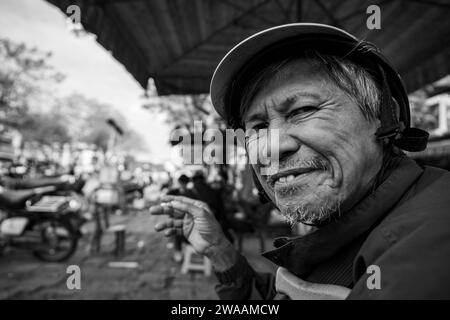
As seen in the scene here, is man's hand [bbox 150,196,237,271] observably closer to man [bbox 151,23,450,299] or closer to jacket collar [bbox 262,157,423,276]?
man [bbox 151,23,450,299]

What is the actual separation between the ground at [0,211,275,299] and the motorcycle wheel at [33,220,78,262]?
0.47 feet

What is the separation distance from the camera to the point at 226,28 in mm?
3797

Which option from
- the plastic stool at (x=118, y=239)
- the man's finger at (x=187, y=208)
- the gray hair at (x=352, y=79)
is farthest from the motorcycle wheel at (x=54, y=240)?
the gray hair at (x=352, y=79)

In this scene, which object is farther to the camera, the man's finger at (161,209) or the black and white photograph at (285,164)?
the man's finger at (161,209)

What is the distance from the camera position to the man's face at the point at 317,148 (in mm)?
1046

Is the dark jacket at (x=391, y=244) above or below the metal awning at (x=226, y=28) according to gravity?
below

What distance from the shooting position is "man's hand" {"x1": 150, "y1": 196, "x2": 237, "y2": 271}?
66.2 inches

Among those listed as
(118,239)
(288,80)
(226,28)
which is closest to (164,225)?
(288,80)

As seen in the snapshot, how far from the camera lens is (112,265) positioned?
5488mm

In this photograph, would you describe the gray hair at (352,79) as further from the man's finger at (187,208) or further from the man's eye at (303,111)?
the man's finger at (187,208)

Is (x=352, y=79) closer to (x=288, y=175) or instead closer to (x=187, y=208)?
(x=288, y=175)

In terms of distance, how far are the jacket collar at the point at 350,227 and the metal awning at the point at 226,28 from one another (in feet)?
8.24

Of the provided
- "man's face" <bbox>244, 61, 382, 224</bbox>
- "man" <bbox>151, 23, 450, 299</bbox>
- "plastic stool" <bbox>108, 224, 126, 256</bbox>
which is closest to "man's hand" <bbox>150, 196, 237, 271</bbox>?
"man" <bbox>151, 23, 450, 299</bbox>

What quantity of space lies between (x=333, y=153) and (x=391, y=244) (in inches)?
16.6
